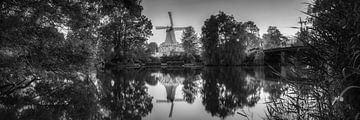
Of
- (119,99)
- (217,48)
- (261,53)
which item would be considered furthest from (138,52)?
(119,99)

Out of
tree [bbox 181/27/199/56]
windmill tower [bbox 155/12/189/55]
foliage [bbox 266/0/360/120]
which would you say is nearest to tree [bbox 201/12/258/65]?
tree [bbox 181/27/199/56]

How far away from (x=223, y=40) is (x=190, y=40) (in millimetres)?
21118

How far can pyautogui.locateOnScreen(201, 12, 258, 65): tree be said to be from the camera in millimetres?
45344

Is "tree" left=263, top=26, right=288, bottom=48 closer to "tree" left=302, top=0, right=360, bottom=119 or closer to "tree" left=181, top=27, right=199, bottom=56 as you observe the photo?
"tree" left=181, top=27, right=199, bottom=56

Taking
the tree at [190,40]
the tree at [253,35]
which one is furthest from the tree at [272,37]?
the tree at [190,40]

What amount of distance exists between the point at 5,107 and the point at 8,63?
4.34ft

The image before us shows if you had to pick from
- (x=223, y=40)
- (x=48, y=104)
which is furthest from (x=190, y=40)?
(x=48, y=104)

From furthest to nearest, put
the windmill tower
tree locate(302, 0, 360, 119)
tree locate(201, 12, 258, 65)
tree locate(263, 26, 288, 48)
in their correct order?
tree locate(263, 26, 288, 48), the windmill tower, tree locate(201, 12, 258, 65), tree locate(302, 0, 360, 119)

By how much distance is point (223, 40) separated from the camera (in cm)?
4847

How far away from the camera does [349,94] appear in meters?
2.00

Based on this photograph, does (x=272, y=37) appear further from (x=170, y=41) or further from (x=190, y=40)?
(x=170, y=41)

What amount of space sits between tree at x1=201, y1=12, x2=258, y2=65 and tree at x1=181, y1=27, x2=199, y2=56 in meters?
14.2

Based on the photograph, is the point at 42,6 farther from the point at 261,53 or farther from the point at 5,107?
the point at 261,53

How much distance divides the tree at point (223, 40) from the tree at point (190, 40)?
14.2 meters
